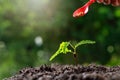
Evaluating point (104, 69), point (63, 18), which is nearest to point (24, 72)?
point (104, 69)

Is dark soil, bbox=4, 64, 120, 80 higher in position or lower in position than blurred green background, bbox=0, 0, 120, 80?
lower

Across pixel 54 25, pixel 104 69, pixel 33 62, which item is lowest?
pixel 104 69

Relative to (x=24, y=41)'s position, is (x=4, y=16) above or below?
above

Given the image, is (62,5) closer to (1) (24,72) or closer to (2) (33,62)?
(2) (33,62)

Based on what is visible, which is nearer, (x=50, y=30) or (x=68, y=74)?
(x=68, y=74)

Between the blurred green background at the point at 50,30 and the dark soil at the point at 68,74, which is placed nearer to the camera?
the dark soil at the point at 68,74

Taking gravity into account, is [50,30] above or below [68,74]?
above

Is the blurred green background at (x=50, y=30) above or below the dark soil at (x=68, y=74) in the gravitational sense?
above

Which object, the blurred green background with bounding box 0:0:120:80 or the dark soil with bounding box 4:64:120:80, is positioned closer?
the dark soil with bounding box 4:64:120:80
